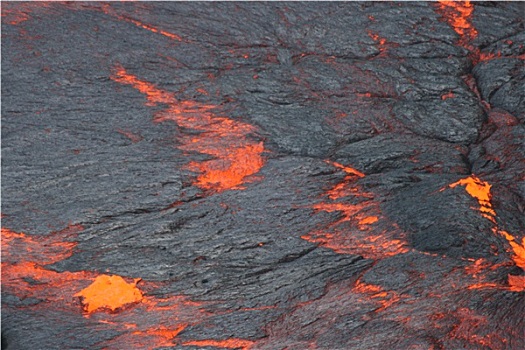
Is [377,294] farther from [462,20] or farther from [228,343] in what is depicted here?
[462,20]

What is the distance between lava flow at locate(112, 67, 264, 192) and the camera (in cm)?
629

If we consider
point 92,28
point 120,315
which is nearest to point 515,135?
point 120,315

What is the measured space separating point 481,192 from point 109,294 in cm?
343

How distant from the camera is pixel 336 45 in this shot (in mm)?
7453

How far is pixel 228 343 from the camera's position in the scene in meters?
4.96

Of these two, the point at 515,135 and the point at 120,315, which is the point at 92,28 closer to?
the point at 120,315

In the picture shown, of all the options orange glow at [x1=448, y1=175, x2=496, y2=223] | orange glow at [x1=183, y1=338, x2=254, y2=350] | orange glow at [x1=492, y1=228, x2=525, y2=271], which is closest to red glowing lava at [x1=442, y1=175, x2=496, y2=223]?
orange glow at [x1=448, y1=175, x2=496, y2=223]

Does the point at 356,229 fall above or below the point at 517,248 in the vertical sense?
below

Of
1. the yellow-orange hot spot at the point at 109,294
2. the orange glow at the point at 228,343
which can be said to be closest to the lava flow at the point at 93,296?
the yellow-orange hot spot at the point at 109,294

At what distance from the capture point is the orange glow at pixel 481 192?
5.82m

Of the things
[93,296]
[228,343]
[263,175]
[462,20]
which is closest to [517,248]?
[263,175]

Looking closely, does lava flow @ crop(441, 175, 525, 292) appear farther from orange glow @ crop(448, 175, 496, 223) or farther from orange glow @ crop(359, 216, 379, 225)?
orange glow @ crop(359, 216, 379, 225)

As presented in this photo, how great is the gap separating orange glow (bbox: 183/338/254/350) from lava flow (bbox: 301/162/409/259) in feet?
4.01

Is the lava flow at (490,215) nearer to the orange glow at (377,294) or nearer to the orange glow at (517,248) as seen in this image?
the orange glow at (517,248)
